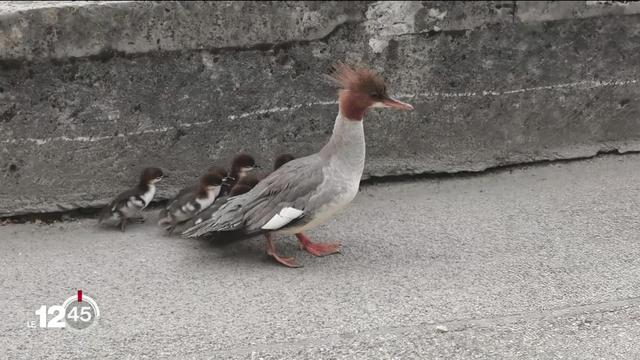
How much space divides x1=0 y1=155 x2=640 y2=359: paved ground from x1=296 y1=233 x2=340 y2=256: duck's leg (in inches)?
2.1

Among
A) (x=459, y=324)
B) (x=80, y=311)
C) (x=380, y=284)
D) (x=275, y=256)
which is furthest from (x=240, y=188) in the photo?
(x=459, y=324)

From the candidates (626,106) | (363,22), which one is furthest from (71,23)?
(626,106)

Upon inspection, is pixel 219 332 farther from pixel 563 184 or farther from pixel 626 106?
pixel 626 106

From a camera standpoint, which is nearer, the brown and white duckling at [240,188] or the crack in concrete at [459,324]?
the crack in concrete at [459,324]

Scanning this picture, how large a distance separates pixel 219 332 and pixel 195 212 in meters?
1.01

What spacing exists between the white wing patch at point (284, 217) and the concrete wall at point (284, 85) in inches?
35.6

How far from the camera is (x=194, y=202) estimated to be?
3971mm

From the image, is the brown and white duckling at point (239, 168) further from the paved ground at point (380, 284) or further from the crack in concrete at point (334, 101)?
the paved ground at point (380, 284)

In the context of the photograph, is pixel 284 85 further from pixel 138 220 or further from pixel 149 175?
pixel 138 220

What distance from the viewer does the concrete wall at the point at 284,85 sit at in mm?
3953

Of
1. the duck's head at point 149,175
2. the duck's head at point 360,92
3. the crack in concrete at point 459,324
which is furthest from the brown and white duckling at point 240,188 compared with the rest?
the crack in concrete at point 459,324

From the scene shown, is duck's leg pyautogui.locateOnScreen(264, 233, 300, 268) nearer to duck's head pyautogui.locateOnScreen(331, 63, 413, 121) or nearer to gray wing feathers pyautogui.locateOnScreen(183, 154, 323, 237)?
gray wing feathers pyautogui.locateOnScreen(183, 154, 323, 237)

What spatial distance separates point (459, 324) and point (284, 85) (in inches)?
69.8

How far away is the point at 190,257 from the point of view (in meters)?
3.76
